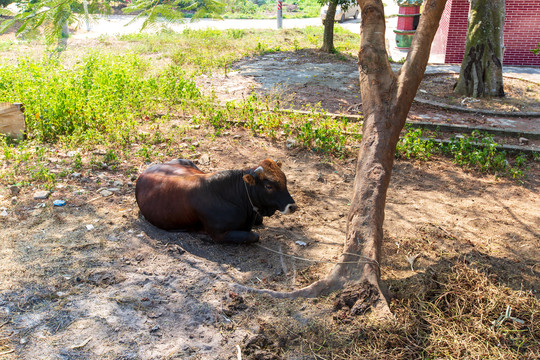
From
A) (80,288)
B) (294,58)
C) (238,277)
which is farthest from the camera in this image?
(294,58)

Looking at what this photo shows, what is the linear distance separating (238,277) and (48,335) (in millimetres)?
1904

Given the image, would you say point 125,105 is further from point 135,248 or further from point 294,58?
point 294,58

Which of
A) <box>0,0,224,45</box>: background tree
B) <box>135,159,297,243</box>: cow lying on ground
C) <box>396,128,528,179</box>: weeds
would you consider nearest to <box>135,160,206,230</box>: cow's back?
<box>135,159,297,243</box>: cow lying on ground

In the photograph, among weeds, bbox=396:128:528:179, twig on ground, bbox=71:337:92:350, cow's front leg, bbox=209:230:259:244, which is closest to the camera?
twig on ground, bbox=71:337:92:350

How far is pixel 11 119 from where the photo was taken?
8.35 meters

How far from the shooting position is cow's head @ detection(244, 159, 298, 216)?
575 cm

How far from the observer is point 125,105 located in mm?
9719

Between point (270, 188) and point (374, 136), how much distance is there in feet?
4.54

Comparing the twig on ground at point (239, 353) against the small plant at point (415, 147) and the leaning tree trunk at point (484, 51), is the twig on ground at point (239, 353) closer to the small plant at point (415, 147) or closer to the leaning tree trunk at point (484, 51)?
the small plant at point (415, 147)

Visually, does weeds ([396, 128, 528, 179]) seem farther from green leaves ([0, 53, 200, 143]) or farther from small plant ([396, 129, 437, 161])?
green leaves ([0, 53, 200, 143])

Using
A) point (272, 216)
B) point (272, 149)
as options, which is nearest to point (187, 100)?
point (272, 149)

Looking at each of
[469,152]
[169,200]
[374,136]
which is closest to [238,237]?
[169,200]

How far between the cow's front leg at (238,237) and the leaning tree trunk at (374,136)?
1.11 metres

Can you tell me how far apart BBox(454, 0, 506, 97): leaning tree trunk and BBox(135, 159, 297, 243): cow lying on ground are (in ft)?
26.9
